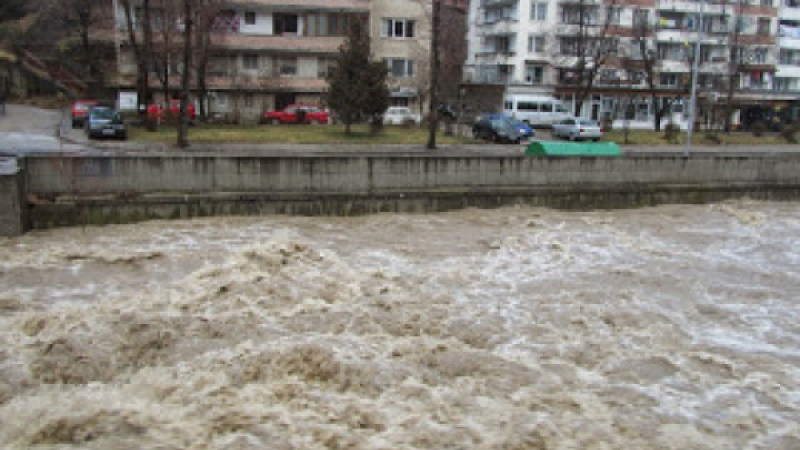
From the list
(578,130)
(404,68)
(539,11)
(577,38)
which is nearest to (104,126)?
(404,68)

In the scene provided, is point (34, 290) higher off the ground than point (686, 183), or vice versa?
point (686, 183)

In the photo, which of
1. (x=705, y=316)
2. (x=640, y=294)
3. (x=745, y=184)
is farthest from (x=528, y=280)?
(x=745, y=184)

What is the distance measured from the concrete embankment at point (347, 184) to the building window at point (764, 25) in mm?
47096

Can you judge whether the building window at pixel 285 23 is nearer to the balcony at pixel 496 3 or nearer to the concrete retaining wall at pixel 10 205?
the balcony at pixel 496 3

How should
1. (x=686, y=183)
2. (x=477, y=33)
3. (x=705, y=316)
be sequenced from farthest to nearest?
(x=477, y=33) < (x=686, y=183) < (x=705, y=316)

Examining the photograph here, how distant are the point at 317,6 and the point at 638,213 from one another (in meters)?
31.9

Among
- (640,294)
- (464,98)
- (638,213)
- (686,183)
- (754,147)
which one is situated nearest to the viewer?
(640,294)

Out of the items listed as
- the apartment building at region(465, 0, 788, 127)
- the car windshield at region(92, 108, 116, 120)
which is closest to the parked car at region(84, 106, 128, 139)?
the car windshield at region(92, 108, 116, 120)

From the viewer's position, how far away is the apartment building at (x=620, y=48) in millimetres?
53969

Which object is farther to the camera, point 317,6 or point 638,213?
point 317,6

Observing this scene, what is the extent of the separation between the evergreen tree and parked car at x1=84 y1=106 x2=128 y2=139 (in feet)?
32.4

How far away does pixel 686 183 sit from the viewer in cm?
2133

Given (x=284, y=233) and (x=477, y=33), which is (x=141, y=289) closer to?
(x=284, y=233)

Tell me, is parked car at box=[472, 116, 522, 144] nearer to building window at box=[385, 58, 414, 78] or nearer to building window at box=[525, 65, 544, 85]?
building window at box=[385, 58, 414, 78]
